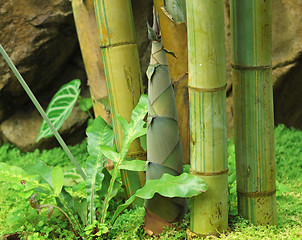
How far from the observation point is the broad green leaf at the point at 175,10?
5.43ft

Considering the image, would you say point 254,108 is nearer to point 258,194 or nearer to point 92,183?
point 258,194

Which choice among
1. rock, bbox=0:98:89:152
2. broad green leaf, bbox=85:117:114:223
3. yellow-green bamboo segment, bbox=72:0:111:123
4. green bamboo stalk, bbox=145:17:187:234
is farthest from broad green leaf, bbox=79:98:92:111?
green bamboo stalk, bbox=145:17:187:234

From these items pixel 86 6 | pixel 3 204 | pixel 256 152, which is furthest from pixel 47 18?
pixel 256 152

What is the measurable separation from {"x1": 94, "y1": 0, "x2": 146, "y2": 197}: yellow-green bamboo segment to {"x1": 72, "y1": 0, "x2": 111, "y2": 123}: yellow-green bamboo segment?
40 cm

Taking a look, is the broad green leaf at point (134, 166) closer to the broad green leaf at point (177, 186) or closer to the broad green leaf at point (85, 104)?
the broad green leaf at point (177, 186)

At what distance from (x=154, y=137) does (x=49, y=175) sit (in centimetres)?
55

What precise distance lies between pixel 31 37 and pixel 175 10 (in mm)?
1544

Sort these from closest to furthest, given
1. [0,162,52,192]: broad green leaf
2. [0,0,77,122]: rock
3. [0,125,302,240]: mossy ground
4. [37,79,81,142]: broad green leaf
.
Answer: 1. [0,125,302,240]: mossy ground
2. [0,162,52,192]: broad green leaf
3. [37,79,81,142]: broad green leaf
4. [0,0,77,122]: rock

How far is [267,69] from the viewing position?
140 centimetres

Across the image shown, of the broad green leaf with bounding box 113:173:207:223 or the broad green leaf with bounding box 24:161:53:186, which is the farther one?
the broad green leaf with bounding box 24:161:53:186

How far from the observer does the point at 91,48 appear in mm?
2156

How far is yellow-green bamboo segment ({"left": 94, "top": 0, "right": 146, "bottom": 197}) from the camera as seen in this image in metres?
1.65

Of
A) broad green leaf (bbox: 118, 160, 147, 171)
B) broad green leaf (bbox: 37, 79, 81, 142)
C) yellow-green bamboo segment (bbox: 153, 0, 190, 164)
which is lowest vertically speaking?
broad green leaf (bbox: 118, 160, 147, 171)

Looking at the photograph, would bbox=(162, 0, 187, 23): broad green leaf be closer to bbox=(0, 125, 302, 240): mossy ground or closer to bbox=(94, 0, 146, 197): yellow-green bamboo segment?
bbox=(94, 0, 146, 197): yellow-green bamboo segment
